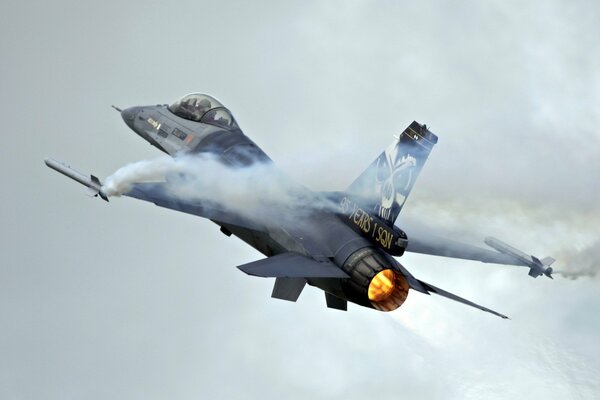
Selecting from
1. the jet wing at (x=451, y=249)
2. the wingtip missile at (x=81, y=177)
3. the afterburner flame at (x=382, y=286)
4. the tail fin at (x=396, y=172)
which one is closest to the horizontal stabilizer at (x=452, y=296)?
the afterburner flame at (x=382, y=286)

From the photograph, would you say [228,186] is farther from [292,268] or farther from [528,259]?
[528,259]

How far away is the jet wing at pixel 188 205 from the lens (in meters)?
32.3

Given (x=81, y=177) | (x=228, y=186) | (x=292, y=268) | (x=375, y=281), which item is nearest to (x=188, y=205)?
(x=228, y=186)

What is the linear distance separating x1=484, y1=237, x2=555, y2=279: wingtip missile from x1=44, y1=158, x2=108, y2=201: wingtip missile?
10.6 meters

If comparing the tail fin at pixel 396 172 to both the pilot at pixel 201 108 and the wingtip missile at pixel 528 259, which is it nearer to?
the wingtip missile at pixel 528 259

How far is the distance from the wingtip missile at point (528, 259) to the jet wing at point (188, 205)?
6.47m

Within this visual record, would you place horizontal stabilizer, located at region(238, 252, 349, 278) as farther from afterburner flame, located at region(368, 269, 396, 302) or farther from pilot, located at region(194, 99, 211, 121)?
pilot, located at region(194, 99, 211, 121)

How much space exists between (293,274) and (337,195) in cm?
315

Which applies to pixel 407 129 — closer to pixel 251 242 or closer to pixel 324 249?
pixel 324 249

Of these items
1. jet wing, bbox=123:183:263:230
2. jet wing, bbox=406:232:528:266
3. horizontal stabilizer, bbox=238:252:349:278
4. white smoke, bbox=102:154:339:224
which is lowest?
horizontal stabilizer, bbox=238:252:349:278

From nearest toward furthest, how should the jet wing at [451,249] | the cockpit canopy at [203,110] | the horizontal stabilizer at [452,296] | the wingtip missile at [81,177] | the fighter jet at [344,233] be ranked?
the fighter jet at [344,233], the horizontal stabilizer at [452,296], the wingtip missile at [81,177], the jet wing at [451,249], the cockpit canopy at [203,110]

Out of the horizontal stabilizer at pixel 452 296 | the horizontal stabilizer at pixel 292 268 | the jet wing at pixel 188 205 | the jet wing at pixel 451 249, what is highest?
the jet wing at pixel 451 249

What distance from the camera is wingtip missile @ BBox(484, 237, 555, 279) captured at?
3272 centimetres

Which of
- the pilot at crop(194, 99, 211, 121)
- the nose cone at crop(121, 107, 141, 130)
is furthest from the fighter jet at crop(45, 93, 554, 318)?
the nose cone at crop(121, 107, 141, 130)
